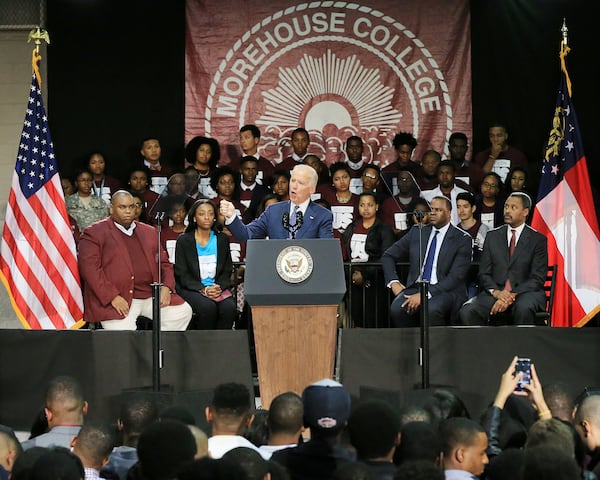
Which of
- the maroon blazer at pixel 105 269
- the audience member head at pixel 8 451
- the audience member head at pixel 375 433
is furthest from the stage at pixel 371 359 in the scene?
the audience member head at pixel 375 433

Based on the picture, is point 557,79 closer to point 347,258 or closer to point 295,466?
point 347,258

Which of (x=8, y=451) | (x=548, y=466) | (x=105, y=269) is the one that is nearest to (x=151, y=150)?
Answer: (x=105, y=269)

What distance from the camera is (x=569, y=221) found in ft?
33.3

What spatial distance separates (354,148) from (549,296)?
3.26 metres

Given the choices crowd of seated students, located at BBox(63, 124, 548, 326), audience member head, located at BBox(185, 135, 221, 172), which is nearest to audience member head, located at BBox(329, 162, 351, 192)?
crowd of seated students, located at BBox(63, 124, 548, 326)

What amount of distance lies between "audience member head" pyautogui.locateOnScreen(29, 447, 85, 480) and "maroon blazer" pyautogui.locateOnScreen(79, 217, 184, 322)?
200 inches

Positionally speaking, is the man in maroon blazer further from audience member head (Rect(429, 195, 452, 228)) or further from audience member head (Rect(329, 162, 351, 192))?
audience member head (Rect(329, 162, 351, 192))

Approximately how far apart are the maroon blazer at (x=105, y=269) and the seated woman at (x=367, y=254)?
5.62ft

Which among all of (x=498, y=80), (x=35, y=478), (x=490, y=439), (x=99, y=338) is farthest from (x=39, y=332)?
(x=498, y=80)

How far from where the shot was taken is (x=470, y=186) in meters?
11.9

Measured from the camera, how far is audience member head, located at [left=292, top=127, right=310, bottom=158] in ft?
40.8

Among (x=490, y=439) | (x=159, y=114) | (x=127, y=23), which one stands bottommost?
(x=490, y=439)

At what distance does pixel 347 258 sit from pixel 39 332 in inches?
114

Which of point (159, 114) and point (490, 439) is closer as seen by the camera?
point (490, 439)
